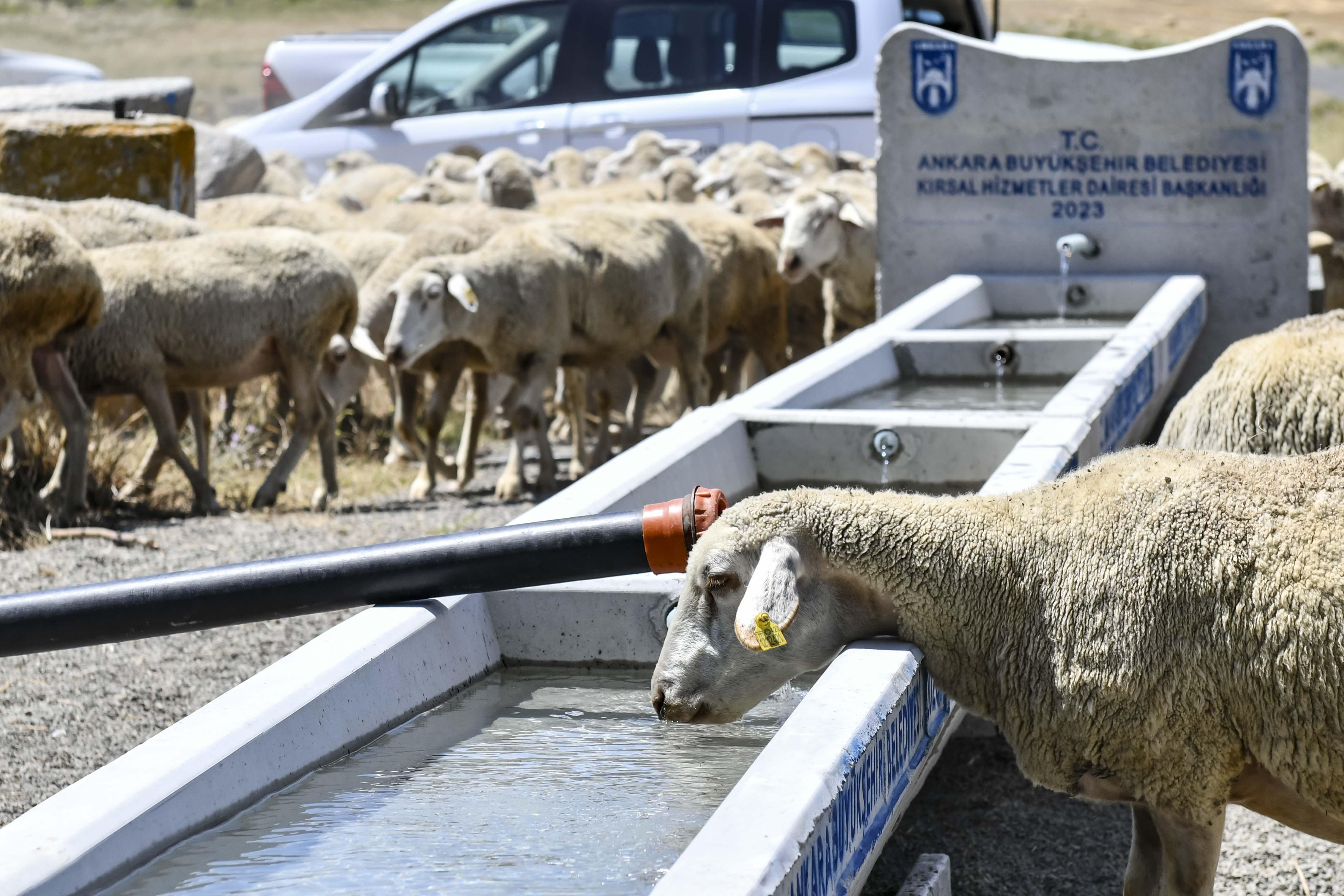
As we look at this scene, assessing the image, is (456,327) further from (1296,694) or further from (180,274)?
(1296,694)

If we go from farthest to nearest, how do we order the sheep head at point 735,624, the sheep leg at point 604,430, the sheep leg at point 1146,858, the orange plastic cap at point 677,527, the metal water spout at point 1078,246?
the sheep leg at point 604,430
the metal water spout at point 1078,246
the orange plastic cap at point 677,527
the sheep leg at point 1146,858
the sheep head at point 735,624

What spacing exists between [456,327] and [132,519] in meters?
1.91

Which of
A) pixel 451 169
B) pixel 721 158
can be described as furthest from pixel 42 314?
pixel 721 158

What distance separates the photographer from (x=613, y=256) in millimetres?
9523

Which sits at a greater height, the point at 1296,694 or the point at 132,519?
the point at 1296,694

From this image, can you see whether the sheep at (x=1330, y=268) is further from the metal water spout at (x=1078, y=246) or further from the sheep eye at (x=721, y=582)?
the sheep eye at (x=721, y=582)

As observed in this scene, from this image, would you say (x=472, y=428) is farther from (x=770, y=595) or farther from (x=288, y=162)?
(x=288, y=162)

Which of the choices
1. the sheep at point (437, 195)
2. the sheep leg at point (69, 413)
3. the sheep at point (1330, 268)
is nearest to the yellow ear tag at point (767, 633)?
the sheep leg at point (69, 413)

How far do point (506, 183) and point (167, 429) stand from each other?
519 centimetres

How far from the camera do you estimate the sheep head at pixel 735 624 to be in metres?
3.29

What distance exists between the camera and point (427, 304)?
8.61 meters

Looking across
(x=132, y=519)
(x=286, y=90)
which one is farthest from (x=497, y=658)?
(x=286, y=90)

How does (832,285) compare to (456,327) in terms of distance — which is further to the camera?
(832,285)

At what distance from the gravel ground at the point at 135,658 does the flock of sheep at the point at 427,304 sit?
0.71 metres
